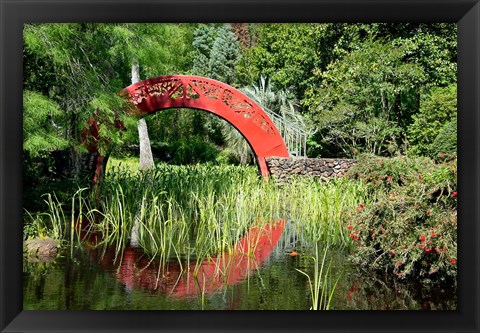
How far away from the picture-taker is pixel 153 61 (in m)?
11.3

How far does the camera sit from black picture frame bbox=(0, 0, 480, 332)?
3.09m

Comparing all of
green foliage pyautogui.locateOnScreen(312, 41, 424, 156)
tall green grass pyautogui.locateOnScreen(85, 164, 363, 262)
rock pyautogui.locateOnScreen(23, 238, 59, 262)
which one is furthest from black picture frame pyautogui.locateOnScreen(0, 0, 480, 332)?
green foliage pyautogui.locateOnScreen(312, 41, 424, 156)

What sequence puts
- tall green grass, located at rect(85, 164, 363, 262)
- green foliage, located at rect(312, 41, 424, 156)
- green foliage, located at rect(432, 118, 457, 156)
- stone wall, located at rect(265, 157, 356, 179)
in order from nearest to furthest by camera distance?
tall green grass, located at rect(85, 164, 363, 262) < green foliage, located at rect(432, 118, 457, 156) < stone wall, located at rect(265, 157, 356, 179) < green foliage, located at rect(312, 41, 424, 156)

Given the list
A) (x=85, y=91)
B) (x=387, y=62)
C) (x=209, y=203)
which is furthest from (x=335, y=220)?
(x=387, y=62)

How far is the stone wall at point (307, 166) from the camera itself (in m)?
12.3

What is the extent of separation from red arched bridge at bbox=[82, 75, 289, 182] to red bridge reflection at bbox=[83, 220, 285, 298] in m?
5.05

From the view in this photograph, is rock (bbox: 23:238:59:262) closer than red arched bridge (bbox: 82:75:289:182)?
Yes

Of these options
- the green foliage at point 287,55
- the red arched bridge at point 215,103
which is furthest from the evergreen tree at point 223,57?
the red arched bridge at point 215,103

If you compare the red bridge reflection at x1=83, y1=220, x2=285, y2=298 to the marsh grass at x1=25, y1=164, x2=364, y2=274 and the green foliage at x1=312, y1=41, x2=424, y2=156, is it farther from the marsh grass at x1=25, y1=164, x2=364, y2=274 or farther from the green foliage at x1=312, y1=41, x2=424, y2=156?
the green foliage at x1=312, y1=41, x2=424, y2=156

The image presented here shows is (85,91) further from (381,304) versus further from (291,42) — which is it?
(291,42)

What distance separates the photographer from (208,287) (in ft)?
17.1
